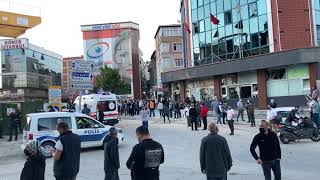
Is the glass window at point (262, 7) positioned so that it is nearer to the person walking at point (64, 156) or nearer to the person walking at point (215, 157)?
the person walking at point (215, 157)

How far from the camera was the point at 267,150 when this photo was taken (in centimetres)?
902

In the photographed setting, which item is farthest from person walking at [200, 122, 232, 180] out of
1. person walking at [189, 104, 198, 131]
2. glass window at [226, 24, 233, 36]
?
glass window at [226, 24, 233, 36]

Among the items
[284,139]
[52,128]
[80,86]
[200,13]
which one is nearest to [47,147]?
[52,128]

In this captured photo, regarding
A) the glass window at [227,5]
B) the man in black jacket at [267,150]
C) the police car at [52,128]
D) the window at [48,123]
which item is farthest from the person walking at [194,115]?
the glass window at [227,5]

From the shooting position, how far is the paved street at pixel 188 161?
12.4 metres

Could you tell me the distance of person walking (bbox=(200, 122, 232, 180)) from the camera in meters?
7.66

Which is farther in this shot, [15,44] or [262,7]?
[15,44]

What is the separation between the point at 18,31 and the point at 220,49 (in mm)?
19610

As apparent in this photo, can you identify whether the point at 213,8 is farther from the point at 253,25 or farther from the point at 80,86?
the point at 80,86

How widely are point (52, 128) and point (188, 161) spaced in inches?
236

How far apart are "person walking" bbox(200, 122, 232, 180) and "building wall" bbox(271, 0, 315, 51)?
98.9 feet

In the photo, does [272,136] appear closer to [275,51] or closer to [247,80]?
[275,51]

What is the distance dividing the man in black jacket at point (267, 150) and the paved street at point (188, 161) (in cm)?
258

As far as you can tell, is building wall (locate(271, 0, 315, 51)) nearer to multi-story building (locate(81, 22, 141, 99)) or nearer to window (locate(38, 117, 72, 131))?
window (locate(38, 117, 72, 131))
